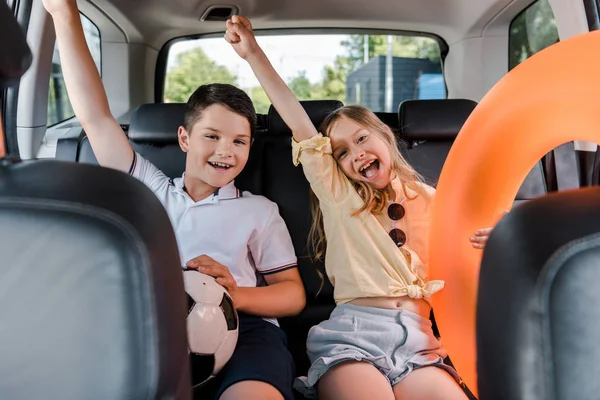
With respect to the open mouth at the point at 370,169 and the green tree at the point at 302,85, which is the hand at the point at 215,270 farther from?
the green tree at the point at 302,85

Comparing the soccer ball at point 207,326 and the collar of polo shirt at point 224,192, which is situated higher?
the collar of polo shirt at point 224,192

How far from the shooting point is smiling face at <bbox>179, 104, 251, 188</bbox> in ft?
5.60

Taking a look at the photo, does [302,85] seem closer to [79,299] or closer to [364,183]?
[364,183]

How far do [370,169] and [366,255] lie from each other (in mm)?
262

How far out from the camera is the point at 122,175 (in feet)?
2.61

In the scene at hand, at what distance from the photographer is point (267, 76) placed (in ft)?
5.69

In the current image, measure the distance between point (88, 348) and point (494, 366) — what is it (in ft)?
1.65

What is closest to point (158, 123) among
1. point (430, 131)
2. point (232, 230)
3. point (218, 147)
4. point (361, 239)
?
point (218, 147)

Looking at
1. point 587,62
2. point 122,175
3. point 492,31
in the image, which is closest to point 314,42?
point 492,31

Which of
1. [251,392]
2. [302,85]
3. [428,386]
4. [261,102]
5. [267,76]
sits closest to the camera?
[251,392]

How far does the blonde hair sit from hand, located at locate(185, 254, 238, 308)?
400mm

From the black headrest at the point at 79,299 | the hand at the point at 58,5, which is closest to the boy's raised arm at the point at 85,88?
the hand at the point at 58,5

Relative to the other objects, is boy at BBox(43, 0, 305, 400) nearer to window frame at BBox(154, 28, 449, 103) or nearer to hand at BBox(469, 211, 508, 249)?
hand at BBox(469, 211, 508, 249)

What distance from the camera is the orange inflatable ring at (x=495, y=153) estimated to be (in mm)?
1121
